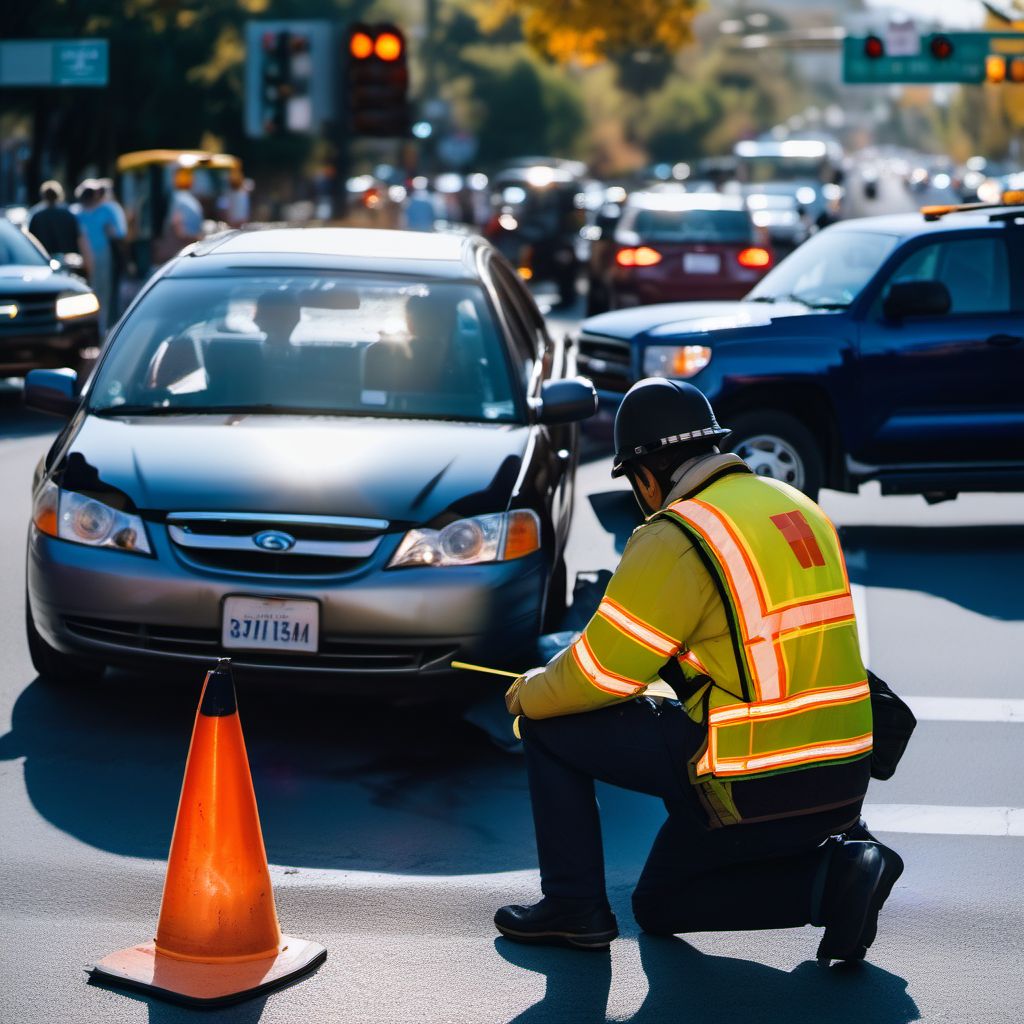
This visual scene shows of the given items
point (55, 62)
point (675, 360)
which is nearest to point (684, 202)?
point (675, 360)

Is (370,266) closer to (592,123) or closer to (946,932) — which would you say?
(946,932)

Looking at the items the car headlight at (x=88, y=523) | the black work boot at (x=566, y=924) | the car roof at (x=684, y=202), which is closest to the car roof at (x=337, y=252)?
the car headlight at (x=88, y=523)

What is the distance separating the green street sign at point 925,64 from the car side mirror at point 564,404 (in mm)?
40431

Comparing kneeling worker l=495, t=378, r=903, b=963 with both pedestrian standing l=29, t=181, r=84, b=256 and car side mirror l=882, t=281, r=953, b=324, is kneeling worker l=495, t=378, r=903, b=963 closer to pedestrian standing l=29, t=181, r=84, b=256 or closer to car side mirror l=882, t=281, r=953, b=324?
car side mirror l=882, t=281, r=953, b=324

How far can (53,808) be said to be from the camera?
6.21 metres

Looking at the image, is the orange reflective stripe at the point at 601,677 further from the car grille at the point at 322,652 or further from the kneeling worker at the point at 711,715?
the car grille at the point at 322,652

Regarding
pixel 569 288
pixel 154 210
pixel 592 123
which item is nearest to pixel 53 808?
pixel 569 288

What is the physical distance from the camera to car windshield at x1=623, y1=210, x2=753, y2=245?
2262cm

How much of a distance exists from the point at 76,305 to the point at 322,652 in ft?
35.0

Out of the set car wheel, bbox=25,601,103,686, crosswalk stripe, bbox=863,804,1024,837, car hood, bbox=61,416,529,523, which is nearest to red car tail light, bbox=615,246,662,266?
car hood, bbox=61,416,529,523

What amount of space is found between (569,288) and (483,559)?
22587 mm

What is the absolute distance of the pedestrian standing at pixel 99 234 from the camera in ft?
71.4

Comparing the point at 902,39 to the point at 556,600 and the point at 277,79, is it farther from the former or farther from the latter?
the point at 556,600

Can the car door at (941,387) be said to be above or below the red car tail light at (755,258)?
above
